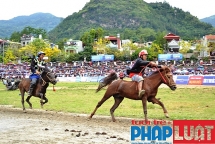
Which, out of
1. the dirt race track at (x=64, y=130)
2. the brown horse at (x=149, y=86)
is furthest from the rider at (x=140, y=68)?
the dirt race track at (x=64, y=130)

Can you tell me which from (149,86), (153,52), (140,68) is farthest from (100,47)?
(149,86)

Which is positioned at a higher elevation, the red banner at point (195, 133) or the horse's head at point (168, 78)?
the horse's head at point (168, 78)

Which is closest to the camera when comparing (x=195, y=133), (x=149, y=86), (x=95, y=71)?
(x=195, y=133)

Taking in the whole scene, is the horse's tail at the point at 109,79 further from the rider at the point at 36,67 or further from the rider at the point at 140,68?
the rider at the point at 36,67

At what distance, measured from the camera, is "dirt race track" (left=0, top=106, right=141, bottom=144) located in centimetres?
970

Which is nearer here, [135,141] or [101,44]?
[135,141]

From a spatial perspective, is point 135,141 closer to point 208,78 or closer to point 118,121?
point 118,121

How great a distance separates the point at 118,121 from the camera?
13602 millimetres

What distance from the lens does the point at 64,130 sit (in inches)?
448

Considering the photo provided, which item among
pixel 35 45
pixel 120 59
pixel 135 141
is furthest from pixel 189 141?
pixel 35 45

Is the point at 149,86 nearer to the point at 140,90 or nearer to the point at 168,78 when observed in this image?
the point at 140,90

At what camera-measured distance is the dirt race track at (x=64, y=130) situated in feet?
31.8

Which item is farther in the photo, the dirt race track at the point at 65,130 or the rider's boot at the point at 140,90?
the rider's boot at the point at 140,90

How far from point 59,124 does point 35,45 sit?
9790cm
